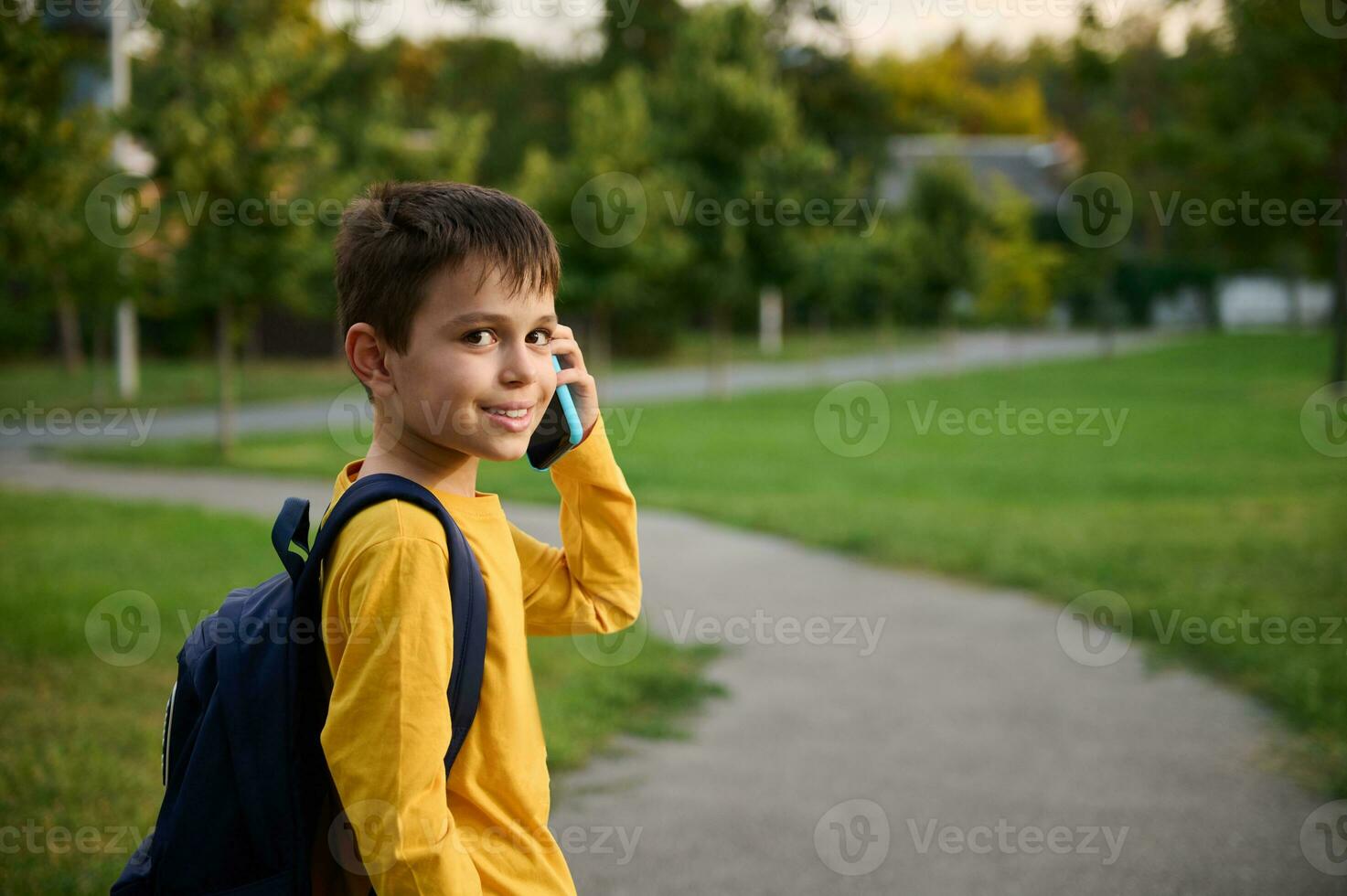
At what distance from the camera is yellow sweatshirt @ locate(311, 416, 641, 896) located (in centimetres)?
164

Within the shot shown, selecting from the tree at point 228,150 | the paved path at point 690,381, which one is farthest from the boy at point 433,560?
the paved path at point 690,381

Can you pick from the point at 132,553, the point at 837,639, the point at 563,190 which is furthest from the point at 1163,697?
the point at 563,190

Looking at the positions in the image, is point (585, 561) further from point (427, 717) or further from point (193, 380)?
point (193, 380)

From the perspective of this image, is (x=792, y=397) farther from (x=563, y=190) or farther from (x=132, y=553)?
(x=132, y=553)

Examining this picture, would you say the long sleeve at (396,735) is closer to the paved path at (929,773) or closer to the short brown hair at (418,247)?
the short brown hair at (418,247)

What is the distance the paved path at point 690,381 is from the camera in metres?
16.8

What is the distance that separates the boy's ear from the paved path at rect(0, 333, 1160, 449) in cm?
1437

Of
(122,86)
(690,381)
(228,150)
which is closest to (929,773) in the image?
(228,150)

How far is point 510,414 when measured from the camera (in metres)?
1.92

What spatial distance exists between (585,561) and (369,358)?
62 centimetres

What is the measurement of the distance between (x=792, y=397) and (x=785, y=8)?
2497 cm

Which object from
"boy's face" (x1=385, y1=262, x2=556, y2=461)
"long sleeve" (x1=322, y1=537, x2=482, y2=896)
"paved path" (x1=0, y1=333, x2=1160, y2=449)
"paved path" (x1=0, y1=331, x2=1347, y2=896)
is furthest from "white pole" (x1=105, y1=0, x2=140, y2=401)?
"long sleeve" (x1=322, y1=537, x2=482, y2=896)

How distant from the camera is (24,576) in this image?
25.6 feet

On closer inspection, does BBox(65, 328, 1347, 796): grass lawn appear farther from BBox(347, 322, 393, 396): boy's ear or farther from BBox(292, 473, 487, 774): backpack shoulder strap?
BBox(347, 322, 393, 396): boy's ear
